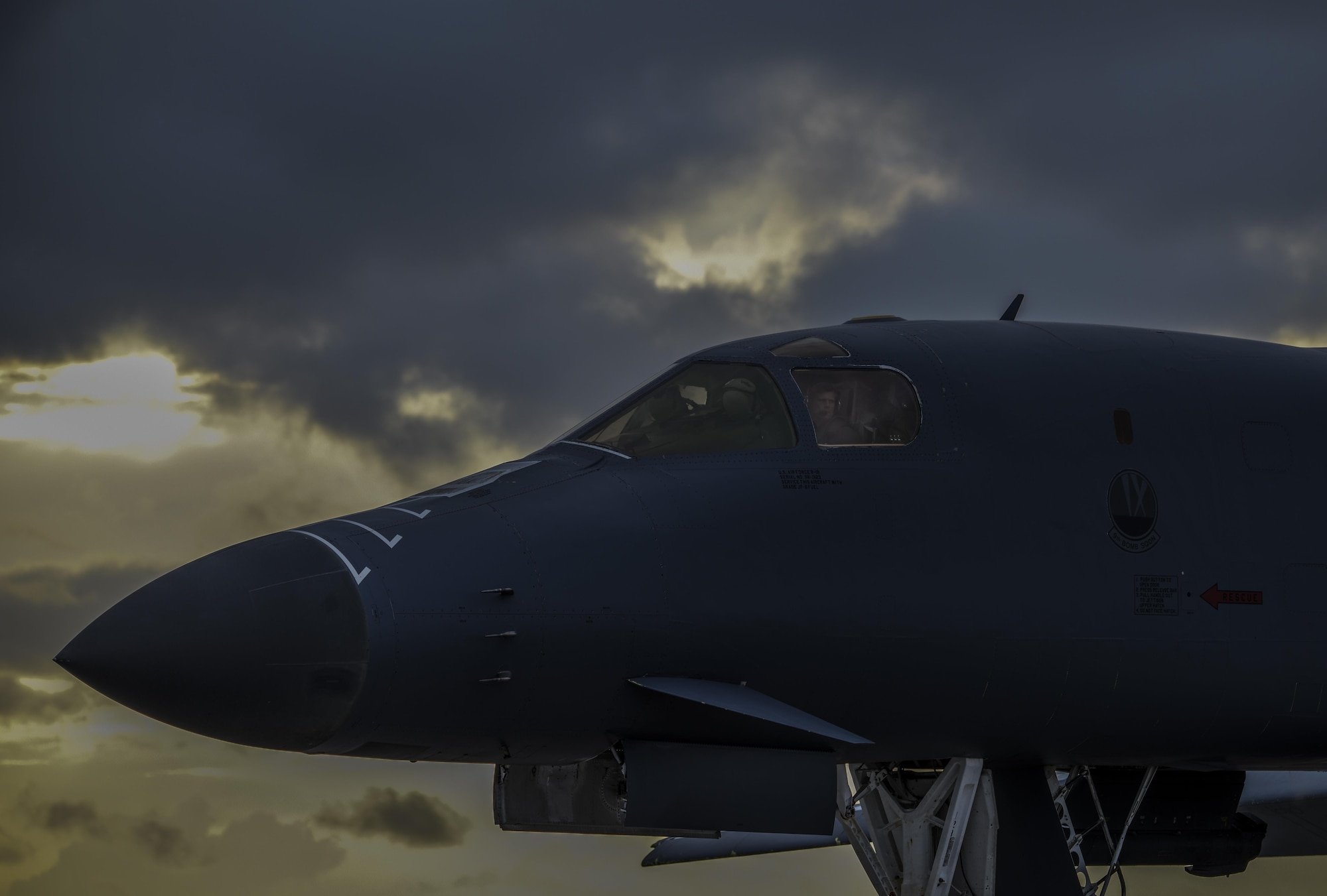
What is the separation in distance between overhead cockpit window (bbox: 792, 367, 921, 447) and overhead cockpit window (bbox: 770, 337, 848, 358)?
13 centimetres

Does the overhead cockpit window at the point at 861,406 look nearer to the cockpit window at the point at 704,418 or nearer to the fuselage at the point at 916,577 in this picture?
the fuselage at the point at 916,577

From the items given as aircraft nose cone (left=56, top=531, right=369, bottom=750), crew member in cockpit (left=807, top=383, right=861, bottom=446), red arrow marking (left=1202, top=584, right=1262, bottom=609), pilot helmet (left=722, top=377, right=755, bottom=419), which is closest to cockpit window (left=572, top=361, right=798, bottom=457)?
pilot helmet (left=722, top=377, right=755, bottom=419)

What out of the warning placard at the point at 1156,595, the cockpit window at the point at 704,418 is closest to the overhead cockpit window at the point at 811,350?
the cockpit window at the point at 704,418

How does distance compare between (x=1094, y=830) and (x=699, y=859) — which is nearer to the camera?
(x=1094, y=830)

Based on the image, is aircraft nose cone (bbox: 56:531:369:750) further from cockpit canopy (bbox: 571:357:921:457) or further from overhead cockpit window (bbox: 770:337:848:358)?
overhead cockpit window (bbox: 770:337:848:358)

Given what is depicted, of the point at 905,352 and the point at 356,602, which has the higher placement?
the point at 905,352

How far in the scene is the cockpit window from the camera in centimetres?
767

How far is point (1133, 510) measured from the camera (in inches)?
328

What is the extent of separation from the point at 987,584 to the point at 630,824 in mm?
2445

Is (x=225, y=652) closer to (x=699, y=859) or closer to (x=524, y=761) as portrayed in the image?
(x=524, y=761)

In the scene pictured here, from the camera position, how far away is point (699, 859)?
1158cm

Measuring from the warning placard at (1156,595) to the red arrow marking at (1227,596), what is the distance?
223 millimetres

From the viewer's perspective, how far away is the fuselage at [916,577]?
6672mm

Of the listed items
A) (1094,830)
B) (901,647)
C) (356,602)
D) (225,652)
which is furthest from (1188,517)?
(225,652)
